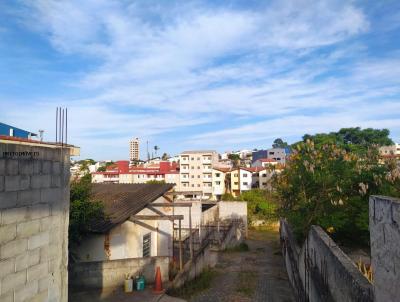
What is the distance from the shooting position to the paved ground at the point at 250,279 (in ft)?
36.9

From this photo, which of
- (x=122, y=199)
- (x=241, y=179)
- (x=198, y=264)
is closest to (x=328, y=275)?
(x=198, y=264)

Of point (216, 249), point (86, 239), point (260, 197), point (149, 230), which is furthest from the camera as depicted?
point (260, 197)

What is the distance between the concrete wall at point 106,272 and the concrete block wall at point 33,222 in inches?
157

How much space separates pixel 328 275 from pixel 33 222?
574 centimetres

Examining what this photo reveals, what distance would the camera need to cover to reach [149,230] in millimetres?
15000

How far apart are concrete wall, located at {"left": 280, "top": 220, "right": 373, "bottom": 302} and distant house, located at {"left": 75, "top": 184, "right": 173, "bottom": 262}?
→ 5.56m

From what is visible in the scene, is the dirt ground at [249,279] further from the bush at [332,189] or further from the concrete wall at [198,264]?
the bush at [332,189]

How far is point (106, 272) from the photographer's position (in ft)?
34.5

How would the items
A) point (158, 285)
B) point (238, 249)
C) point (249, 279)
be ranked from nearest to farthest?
point (158, 285), point (249, 279), point (238, 249)

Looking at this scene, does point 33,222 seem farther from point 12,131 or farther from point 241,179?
point 241,179

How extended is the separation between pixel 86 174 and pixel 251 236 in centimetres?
2079

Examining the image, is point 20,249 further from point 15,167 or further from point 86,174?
point 86,174

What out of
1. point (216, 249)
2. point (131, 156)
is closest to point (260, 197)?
point (216, 249)

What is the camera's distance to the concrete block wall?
508 cm
